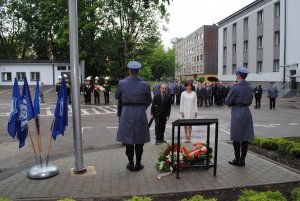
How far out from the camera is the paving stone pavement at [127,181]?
5543 mm

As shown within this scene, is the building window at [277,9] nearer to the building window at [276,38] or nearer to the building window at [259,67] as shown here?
the building window at [276,38]

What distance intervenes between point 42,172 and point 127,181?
1552mm

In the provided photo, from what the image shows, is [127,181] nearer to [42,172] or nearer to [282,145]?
[42,172]

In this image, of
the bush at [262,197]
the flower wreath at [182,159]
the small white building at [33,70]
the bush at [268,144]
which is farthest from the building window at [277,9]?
the bush at [262,197]

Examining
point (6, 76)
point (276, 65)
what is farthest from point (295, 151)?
point (6, 76)

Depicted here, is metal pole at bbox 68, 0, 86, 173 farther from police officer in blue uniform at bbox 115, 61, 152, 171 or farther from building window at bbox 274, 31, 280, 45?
building window at bbox 274, 31, 280, 45

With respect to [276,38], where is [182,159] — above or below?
below

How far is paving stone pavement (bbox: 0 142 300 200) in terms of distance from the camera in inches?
218

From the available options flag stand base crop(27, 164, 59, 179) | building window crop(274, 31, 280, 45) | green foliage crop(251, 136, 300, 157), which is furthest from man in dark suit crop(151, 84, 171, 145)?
building window crop(274, 31, 280, 45)

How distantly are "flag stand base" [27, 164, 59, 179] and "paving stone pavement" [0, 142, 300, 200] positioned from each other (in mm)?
98

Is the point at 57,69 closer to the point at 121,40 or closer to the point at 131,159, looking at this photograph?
the point at 121,40

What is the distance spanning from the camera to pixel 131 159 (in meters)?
6.82

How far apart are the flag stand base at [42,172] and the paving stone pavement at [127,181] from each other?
0.32 ft

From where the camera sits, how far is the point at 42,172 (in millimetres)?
6402
